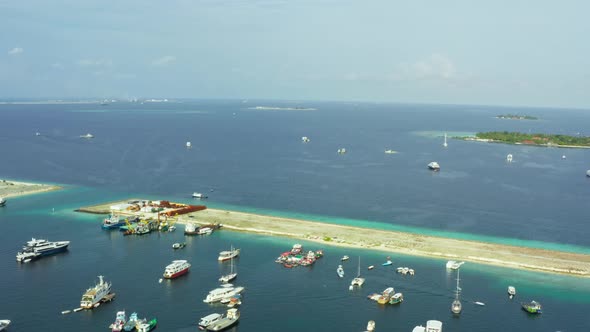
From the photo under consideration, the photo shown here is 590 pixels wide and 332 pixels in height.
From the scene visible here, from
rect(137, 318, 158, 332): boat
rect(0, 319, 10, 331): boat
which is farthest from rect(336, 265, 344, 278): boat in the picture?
rect(0, 319, 10, 331): boat

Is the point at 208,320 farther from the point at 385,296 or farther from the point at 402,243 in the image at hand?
the point at 402,243

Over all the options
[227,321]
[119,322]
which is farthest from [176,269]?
[227,321]

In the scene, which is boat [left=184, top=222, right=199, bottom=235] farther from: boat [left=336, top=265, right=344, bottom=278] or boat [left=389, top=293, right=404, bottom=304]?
boat [left=389, top=293, right=404, bottom=304]

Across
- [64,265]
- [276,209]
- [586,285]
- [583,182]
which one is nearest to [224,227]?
[276,209]

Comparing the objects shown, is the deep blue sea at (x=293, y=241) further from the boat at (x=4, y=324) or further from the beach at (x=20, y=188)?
the beach at (x=20, y=188)

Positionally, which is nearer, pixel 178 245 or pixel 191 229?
pixel 178 245

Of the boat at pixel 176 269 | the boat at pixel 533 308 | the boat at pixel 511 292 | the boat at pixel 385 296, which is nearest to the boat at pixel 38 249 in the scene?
the boat at pixel 176 269
